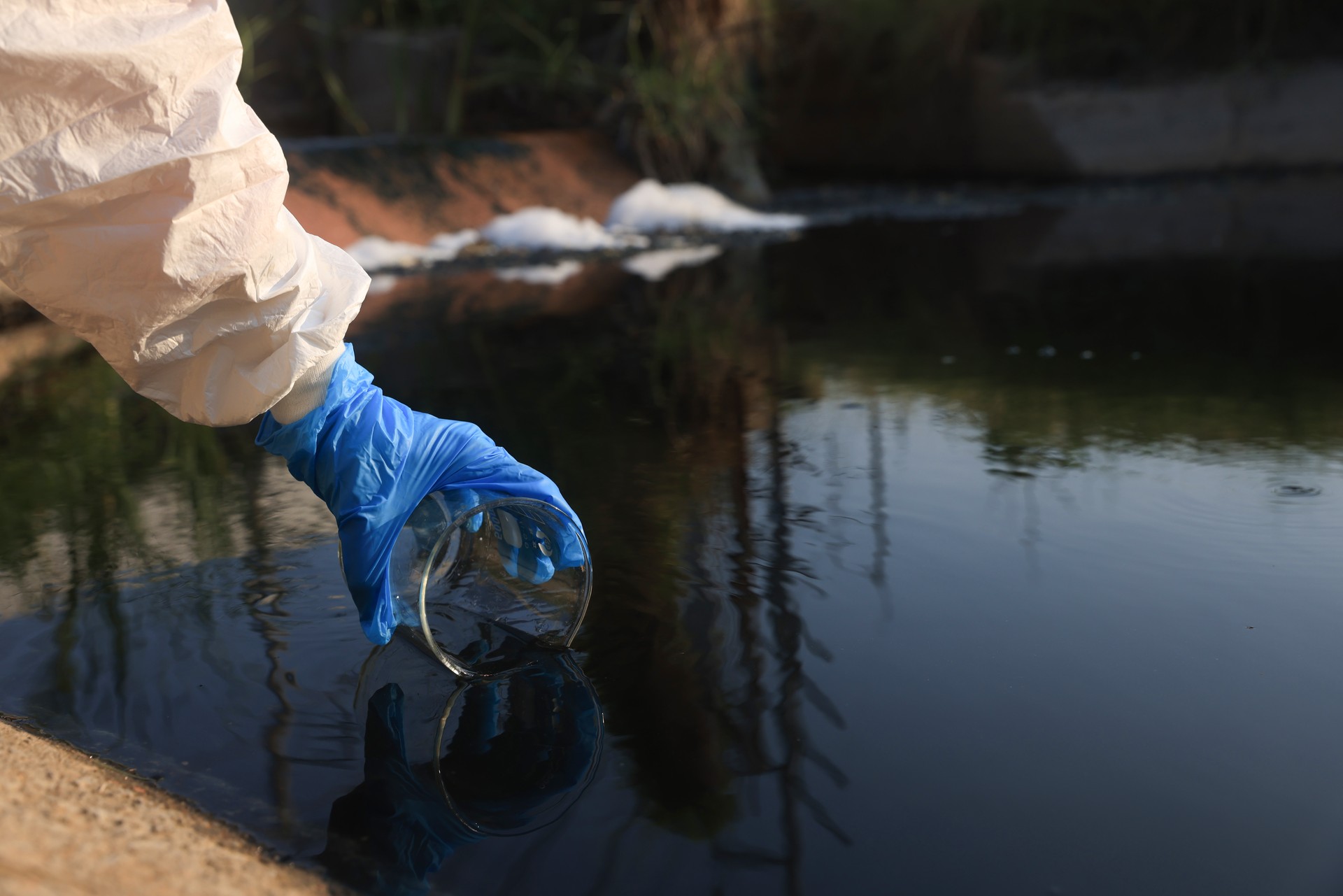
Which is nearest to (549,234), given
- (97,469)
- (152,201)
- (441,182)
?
(441,182)

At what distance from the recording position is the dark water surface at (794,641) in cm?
A: 87

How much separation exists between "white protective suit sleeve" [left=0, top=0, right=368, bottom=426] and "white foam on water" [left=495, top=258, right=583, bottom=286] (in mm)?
2514

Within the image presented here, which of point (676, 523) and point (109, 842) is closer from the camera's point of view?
point (109, 842)

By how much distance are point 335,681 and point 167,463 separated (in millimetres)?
875

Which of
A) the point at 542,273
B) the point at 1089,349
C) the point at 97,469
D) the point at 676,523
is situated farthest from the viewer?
→ the point at 542,273

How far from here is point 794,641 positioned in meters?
1.17

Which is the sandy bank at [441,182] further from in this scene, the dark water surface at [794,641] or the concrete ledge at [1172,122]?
the dark water surface at [794,641]

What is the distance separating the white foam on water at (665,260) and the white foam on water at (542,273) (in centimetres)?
17

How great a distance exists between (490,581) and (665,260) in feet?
9.38

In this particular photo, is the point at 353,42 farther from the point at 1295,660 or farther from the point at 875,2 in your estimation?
the point at 1295,660

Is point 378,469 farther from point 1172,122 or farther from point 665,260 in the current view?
point 1172,122

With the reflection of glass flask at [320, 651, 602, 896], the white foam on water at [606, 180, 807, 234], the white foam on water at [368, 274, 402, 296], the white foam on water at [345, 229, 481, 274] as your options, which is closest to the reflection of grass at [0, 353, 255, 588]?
the reflection of glass flask at [320, 651, 602, 896]

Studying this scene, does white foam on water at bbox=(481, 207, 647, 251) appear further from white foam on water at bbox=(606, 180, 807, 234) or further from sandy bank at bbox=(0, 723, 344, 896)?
sandy bank at bbox=(0, 723, 344, 896)

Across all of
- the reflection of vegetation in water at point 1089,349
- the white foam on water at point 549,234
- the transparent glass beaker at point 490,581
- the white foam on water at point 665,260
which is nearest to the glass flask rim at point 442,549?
the transparent glass beaker at point 490,581
